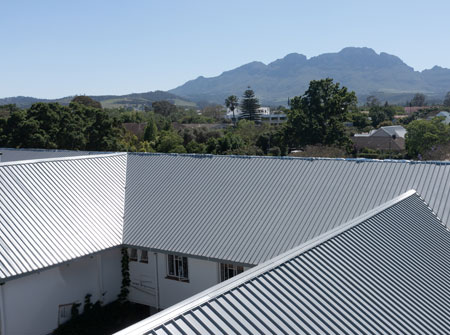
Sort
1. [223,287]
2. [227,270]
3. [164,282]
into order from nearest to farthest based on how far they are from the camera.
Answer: [223,287], [227,270], [164,282]

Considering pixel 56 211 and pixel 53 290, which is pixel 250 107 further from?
pixel 53 290

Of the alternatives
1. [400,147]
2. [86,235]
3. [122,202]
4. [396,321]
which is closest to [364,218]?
[396,321]

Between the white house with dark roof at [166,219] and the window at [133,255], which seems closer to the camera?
the white house with dark roof at [166,219]

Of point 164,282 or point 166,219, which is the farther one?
point 166,219

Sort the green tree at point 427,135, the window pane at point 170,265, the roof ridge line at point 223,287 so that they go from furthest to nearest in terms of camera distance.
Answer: the green tree at point 427,135
the window pane at point 170,265
the roof ridge line at point 223,287

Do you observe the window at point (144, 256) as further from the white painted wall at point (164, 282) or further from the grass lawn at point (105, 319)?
the grass lawn at point (105, 319)

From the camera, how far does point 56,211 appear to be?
1608 centimetres

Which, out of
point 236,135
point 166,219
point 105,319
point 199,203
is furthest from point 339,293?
Answer: point 236,135

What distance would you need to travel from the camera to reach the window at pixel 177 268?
1631 cm

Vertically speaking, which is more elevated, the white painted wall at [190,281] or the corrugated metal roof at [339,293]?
the corrugated metal roof at [339,293]

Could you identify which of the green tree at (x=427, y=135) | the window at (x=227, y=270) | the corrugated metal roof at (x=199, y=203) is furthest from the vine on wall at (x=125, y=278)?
the green tree at (x=427, y=135)

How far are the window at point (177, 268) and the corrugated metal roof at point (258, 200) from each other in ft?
3.14

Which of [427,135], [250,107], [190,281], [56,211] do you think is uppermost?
[250,107]

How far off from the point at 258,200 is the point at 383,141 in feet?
186
